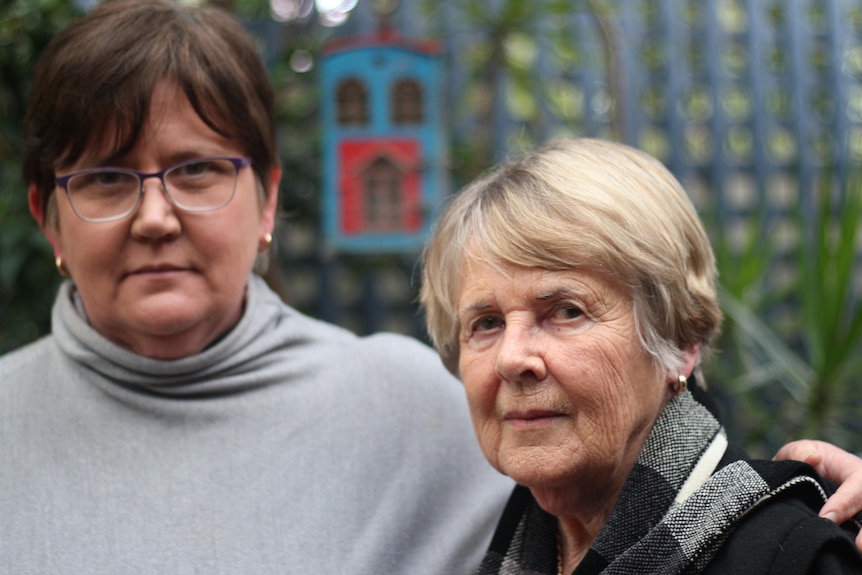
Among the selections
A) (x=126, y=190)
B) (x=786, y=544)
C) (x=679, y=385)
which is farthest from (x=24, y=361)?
(x=786, y=544)

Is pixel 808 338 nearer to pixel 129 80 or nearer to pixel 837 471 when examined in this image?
pixel 837 471

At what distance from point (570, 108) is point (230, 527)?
8.99 ft

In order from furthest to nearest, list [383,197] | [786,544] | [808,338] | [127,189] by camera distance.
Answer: [808,338] → [383,197] → [127,189] → [786,544]

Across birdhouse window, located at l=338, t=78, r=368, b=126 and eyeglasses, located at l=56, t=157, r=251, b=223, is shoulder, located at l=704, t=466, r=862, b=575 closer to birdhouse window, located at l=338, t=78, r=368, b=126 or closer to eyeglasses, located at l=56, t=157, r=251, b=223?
eyeglasses, located at l=56, t=157, r=251, b=223

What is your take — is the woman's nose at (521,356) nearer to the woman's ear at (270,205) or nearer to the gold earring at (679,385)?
the gold earring at (679,385)

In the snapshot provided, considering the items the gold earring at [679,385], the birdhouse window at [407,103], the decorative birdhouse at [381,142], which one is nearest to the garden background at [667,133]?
the decorative birdhouse at [381,142]

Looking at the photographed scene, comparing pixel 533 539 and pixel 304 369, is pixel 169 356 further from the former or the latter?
pixel 533 539

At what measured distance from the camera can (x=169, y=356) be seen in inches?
69.9

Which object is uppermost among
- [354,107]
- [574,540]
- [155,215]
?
[354,107]

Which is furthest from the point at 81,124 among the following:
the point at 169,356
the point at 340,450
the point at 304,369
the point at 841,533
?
the point at 841,533

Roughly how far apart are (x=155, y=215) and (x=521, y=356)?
697 millimetres

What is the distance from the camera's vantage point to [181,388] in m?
1.78

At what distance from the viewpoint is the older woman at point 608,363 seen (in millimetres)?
1297

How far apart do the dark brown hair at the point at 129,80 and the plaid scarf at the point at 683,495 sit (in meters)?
0.93
